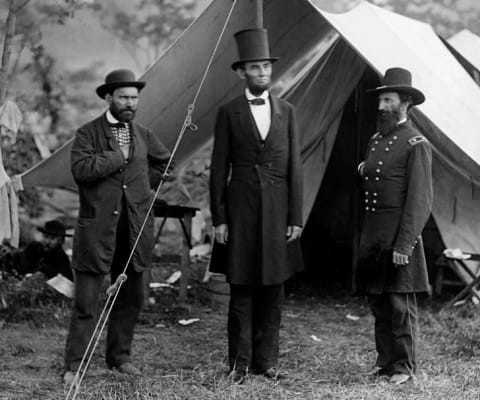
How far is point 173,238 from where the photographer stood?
8.37m

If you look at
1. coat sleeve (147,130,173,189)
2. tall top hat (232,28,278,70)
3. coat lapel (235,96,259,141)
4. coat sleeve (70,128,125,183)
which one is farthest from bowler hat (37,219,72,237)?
tall top hat (232,28,278,70)

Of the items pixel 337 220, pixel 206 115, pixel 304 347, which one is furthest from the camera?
pixel 337 220

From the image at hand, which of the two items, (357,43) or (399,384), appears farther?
(357,43)

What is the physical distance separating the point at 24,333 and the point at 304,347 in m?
1.81

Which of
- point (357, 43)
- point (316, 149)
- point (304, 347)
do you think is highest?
point (357, 43)

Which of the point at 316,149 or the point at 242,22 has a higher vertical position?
the point at 242,22

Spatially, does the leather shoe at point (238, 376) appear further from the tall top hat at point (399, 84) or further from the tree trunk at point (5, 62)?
the tree trunk at point (5, 62)

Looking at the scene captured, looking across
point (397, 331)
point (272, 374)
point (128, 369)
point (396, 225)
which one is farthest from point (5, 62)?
point (397, 331)

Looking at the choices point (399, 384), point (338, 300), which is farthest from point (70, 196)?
point (399, 384)

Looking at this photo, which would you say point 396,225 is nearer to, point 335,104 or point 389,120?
point 389,120

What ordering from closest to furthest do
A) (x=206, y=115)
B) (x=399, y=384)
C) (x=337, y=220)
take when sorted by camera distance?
(x=399, y=384), (x=206, y=115), (x=337, y=220)

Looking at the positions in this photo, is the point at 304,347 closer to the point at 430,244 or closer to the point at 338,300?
the point at 338,300

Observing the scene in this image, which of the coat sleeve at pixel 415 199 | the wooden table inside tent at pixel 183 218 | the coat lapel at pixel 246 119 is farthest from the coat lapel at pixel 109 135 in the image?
the wooden table inside tent at pixel 183 218

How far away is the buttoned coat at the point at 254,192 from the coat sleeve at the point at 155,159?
13.5 inches
